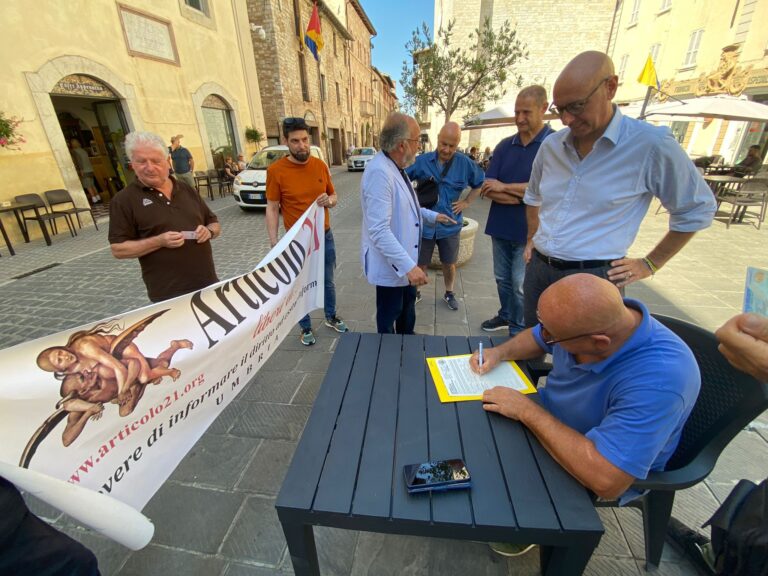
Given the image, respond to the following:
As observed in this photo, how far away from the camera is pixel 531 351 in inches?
63.7

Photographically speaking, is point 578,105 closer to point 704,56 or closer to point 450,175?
point 450,175

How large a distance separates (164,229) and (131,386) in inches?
48.5

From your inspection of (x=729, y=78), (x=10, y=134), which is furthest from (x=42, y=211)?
(x=729, y=78)

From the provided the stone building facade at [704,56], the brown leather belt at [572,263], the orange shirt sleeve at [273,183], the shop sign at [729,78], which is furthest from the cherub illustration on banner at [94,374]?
the shop sign at [729,78]

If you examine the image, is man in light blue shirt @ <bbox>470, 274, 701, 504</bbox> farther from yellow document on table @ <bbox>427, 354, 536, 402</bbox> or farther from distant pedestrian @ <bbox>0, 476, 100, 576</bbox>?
distant pedestrian @ <bbox>0, 476, 100, 576</bbox>

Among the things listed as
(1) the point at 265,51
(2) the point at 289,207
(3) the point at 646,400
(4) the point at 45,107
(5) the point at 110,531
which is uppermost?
(1) the point at 265,51

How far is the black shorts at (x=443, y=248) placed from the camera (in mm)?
3766

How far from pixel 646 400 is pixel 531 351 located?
0.60 metres

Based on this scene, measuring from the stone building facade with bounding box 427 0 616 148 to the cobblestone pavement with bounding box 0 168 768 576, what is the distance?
22.0 meters

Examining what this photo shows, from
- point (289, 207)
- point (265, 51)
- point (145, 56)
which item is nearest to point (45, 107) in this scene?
point (145, 56)

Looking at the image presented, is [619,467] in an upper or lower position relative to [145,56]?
lower

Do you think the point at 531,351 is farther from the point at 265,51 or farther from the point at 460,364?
the point at 265,51

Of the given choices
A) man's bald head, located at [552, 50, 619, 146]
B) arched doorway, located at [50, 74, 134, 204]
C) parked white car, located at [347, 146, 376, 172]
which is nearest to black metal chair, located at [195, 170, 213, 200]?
arched doorway, located at [50, 74, 134, 204]

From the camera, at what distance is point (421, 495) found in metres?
1.09
